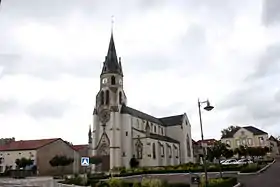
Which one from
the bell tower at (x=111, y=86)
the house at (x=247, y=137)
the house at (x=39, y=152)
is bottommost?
the house at (x=39, y=152)

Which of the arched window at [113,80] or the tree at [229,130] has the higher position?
the arched window at [113,80]

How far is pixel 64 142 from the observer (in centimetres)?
7200

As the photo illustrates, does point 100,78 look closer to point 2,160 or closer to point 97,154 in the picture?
point 97,154

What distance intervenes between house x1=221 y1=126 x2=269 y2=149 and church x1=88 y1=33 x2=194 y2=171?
31692 millimetres

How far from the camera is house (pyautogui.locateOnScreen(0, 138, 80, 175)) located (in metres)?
64.9

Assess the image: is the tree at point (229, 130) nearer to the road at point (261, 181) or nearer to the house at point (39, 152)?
the house at point (39, 152)

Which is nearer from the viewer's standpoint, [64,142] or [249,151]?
[249,151]

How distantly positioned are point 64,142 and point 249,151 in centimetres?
3881

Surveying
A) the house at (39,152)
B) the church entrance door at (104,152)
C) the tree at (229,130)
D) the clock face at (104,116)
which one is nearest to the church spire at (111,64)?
the clock face at (104,116)

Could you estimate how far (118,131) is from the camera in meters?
66.5

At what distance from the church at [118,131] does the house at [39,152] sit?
19.6 ft

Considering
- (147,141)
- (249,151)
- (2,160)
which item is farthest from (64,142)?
(249,151)

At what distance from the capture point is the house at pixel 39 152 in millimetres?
64875

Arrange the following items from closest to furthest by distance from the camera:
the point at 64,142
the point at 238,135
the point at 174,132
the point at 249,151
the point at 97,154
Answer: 1. the point at 249,151
2. the point at 97,154
3. the point at 64,142
4. the point at 174,132
5. the point at 238,135
